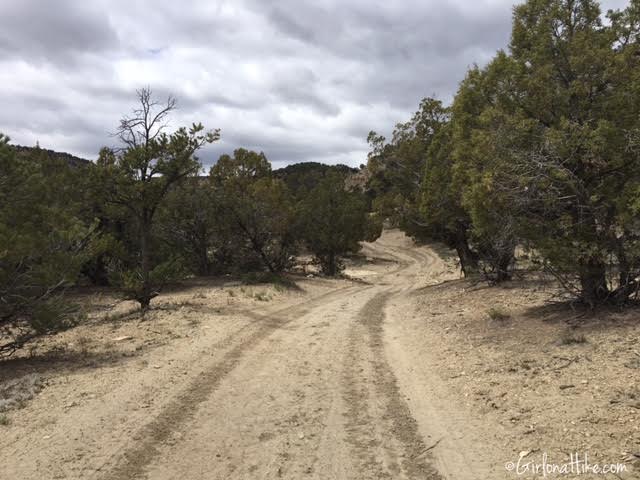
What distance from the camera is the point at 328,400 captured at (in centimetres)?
→ 682

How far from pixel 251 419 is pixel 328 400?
1.21m

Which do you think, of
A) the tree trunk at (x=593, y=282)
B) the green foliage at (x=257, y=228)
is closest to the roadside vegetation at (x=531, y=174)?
the tree trunk at (x=593, y=282)

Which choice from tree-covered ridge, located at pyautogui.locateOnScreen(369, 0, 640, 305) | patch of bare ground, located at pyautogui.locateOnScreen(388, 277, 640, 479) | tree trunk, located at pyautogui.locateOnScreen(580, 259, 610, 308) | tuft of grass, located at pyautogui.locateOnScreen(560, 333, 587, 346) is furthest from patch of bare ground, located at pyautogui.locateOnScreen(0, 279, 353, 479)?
tree trunk, located at pyautogui.locateOnScreen(580, 259, 610, 308)

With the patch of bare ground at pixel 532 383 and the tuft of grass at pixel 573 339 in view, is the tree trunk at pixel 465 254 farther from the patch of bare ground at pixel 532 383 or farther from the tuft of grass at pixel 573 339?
the tuft of grass at pixel 573 339

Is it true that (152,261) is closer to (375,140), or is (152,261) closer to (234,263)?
(234,263)

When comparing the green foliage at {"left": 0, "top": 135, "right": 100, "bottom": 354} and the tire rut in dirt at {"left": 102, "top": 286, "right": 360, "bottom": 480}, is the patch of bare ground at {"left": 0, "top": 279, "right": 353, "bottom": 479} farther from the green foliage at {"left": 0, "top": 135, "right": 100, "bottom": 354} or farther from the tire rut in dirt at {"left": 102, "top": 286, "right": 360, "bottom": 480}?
the green foliage at {"left": 0, "top": 135, "right": 100, "bottom": 354}

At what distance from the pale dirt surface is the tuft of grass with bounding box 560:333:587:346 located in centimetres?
12

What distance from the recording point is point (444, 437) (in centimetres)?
547

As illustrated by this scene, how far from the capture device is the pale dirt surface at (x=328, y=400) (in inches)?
195

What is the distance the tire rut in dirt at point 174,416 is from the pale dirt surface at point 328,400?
1.1 inches

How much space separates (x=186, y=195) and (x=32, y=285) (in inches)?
A: 737

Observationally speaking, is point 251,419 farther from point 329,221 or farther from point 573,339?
point 329,221

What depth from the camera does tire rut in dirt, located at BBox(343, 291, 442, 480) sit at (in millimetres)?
A: 4785

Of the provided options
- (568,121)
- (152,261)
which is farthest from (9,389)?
(152,261)
